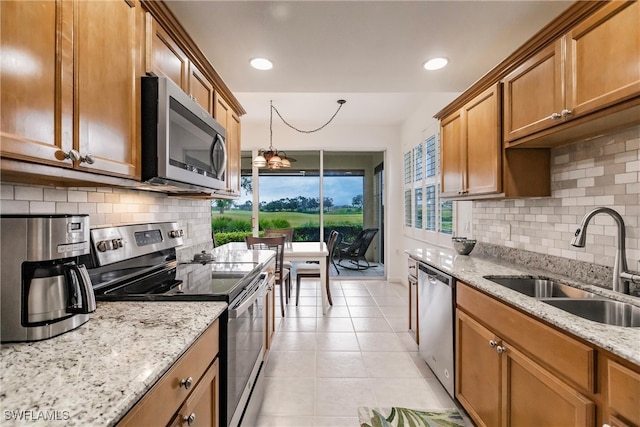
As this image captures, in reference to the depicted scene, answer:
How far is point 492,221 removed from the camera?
2686 mm

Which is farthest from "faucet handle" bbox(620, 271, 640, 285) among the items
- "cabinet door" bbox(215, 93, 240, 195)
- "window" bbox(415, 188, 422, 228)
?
"window" bbox(415, 188, 422, 228)

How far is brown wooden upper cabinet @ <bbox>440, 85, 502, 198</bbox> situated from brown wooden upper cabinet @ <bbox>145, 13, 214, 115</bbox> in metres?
1.95

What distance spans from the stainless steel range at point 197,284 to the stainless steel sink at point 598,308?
1428 mm

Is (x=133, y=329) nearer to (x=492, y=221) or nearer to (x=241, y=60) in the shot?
(x=241, y=60)

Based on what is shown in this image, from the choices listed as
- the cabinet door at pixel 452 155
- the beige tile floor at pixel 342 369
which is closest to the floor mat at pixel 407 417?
the beige tile floor at pixel 342 369

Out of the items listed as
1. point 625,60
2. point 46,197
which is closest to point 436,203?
point 625,60

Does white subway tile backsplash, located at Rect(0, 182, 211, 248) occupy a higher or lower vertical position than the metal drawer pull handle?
higher

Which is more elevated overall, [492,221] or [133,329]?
[492,221]

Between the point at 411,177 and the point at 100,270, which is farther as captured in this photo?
the point at 411,177

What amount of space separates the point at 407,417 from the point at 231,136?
247 cm

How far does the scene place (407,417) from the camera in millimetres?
1908

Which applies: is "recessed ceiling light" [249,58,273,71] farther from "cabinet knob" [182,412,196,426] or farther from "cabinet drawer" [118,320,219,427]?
"cabinet knob" [182,412,196,426]

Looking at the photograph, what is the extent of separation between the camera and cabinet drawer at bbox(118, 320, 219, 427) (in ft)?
2.40

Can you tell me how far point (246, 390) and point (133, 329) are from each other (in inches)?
36.2
